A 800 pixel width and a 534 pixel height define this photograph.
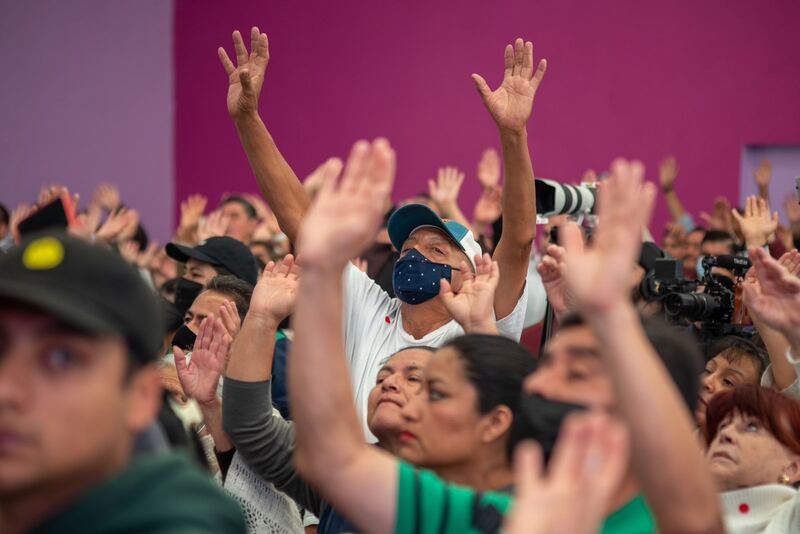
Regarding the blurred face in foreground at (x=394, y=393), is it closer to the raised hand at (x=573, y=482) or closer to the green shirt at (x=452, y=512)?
the green shirt at (x=452, y=512)

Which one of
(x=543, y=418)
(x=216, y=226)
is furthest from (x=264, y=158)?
(x=216, y=226)

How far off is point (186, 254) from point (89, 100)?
4197 millimetres

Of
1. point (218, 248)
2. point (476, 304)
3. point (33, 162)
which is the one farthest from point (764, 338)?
point (33, 162)

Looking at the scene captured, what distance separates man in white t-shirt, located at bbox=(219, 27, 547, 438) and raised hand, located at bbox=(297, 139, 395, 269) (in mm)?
1151

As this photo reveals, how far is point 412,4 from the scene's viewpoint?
729 cm

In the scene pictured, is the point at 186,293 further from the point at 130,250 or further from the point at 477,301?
the point at 130,250

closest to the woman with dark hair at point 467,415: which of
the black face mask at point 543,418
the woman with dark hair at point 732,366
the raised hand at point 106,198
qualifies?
the black face mask at point 543,418

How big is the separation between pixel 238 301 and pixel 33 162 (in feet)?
15.8

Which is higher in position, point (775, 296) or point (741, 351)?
point (775, 296)

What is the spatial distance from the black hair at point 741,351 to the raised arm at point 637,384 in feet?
5.15

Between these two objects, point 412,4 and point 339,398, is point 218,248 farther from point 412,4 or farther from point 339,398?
point 412,4

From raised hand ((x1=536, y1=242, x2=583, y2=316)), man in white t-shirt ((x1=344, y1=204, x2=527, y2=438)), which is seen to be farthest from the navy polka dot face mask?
raised hand ((x1=536, y1=242, x2=583, y2=316))

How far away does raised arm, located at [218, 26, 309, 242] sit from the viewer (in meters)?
2.77

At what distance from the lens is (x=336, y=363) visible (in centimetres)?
133
